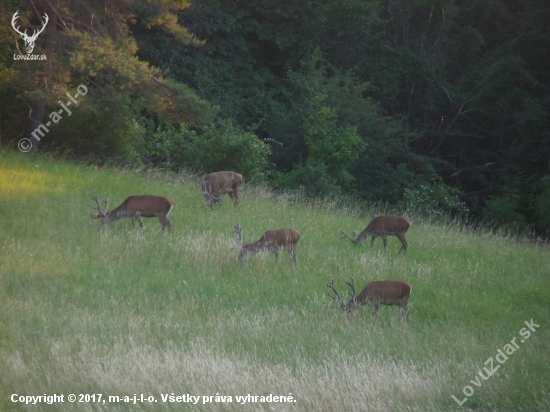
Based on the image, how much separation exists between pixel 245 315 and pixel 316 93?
719 inches

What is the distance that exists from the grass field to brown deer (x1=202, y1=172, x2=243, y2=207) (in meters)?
0.39

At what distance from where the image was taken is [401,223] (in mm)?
14438

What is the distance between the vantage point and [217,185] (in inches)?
672

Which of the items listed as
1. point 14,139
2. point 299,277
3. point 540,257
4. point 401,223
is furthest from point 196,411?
point 14,139

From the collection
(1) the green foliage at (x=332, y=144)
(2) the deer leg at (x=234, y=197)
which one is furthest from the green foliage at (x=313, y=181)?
(2) the deer leg at (x=234, y=197)

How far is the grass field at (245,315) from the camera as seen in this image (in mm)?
7547

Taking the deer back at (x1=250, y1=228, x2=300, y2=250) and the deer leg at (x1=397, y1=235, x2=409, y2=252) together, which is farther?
the deer leg at (x1=397, y1=235, x2=409, y2=252)

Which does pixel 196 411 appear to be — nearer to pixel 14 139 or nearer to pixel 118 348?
pixel 118 348

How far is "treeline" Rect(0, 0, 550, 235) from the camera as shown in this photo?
21422 mm

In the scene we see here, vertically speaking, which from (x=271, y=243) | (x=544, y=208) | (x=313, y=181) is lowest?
(x=313, y=181)

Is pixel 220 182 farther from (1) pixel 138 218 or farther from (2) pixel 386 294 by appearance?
(2) pixel 386 294

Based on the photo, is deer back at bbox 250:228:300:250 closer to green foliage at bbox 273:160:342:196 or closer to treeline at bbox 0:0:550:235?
treeline at bbox 0:0:550:235

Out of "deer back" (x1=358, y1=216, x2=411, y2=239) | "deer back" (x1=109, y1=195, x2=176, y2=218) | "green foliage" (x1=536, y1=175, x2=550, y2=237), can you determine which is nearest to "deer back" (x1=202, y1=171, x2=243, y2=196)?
"deer back" (x1=109, y1=195, x2=176, y2=218)

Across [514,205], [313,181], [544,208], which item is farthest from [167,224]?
[514,205]
